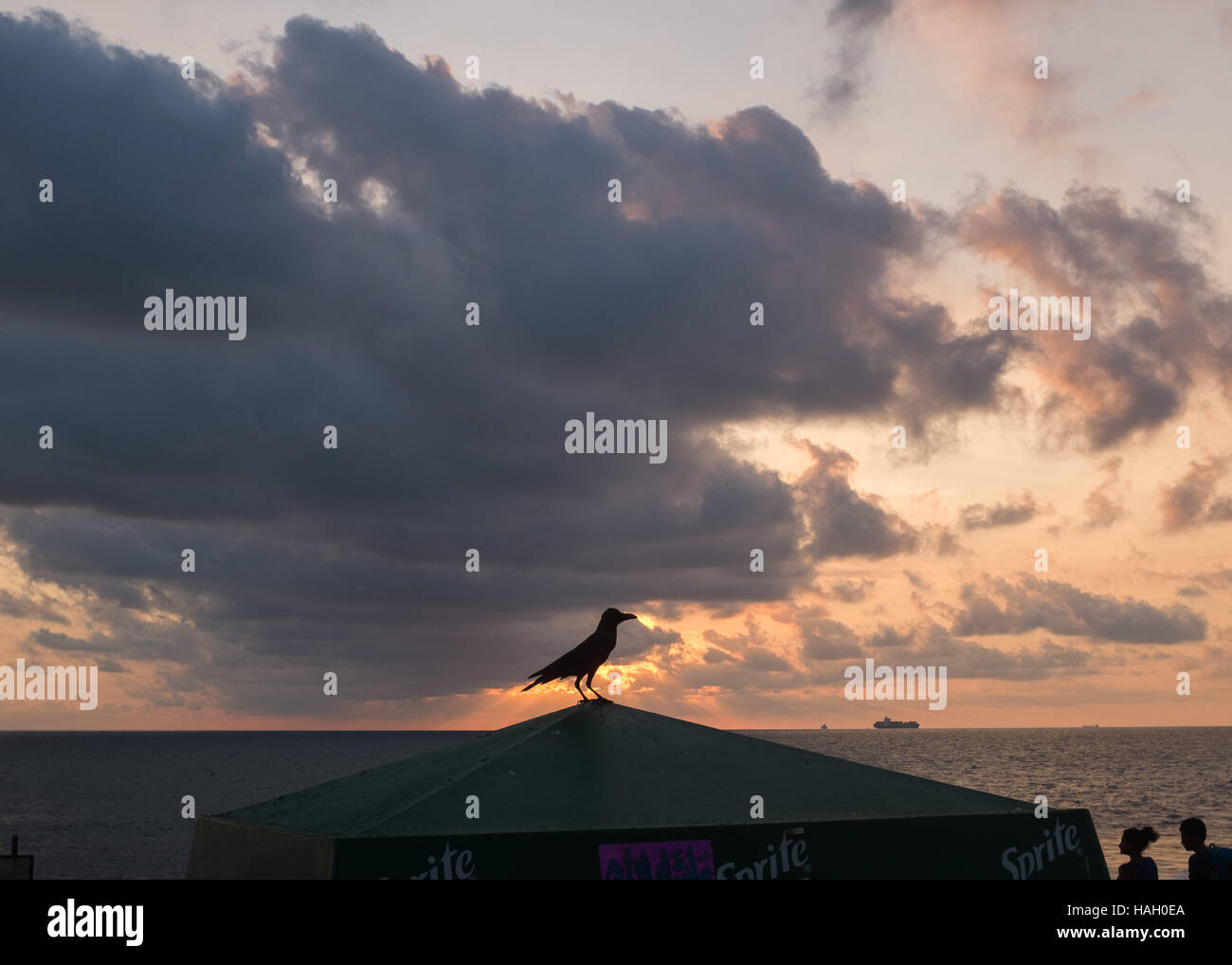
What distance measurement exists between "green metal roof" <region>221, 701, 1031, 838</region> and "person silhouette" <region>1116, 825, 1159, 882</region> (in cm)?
107

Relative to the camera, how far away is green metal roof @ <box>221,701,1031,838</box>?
35.9ft

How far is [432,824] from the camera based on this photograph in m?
10.5

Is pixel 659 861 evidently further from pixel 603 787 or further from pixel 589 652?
pixel 589 652

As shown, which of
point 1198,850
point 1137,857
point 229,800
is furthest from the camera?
point 229,800

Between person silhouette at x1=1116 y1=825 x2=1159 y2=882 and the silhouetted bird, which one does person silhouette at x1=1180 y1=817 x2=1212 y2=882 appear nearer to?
person silhouette at x1=1116 y1=825 x2=1159 y2=882

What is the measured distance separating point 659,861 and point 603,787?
1.21m

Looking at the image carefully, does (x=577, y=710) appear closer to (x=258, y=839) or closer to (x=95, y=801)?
(x=258, y=839)

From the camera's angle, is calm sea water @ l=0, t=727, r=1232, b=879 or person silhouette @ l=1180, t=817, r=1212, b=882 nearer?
person silhouette @ l=1180, t=817, r=1212, b=882

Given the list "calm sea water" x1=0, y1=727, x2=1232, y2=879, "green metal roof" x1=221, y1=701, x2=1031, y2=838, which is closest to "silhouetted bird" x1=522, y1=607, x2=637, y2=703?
"green metal roof" x1=221, y1=701, x2=1031, y2=838

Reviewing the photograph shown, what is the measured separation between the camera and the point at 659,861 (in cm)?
1068

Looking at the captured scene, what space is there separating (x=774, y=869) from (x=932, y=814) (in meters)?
1.95

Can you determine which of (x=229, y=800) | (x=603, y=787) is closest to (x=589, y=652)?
(x=603, y=787)

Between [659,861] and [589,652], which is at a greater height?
[589,652]
